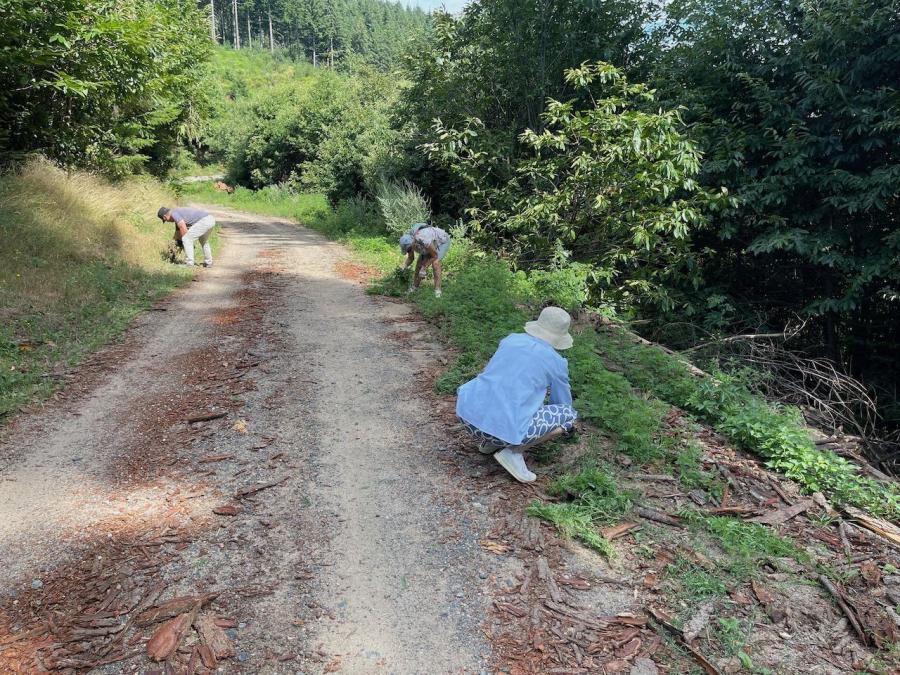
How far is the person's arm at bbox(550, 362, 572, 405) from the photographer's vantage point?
4.26 metres

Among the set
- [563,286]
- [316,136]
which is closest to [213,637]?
[563,286]

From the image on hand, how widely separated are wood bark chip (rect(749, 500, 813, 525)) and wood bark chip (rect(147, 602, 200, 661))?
12.0ft

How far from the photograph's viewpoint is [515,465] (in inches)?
167

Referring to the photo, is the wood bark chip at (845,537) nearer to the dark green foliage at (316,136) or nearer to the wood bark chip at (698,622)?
the wood bark chip at (698,622)

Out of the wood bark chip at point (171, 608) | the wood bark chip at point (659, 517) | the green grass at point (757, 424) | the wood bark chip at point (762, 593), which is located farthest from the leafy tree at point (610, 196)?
the wood bark chip at point (171, 608)

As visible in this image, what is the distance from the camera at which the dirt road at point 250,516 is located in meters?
2.82

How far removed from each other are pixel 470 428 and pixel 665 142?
707 cm

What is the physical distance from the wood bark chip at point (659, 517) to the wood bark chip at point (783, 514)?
0.56m

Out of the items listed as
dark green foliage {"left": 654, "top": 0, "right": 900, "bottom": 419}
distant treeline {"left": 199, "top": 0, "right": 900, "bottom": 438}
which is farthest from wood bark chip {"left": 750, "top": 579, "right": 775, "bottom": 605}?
dark green foliage {"left": 654, "top": 0, "right": 900, "bottom": 419}

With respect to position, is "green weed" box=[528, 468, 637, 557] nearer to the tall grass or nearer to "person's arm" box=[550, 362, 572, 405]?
"person's arm" box=[550, 362, 572, 405]

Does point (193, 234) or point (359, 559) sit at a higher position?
point (193, 234)

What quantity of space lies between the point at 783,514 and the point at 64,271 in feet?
34.7

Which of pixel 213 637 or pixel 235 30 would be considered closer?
pixel 213 637

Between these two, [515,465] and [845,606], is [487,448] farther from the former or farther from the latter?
[845,606]
